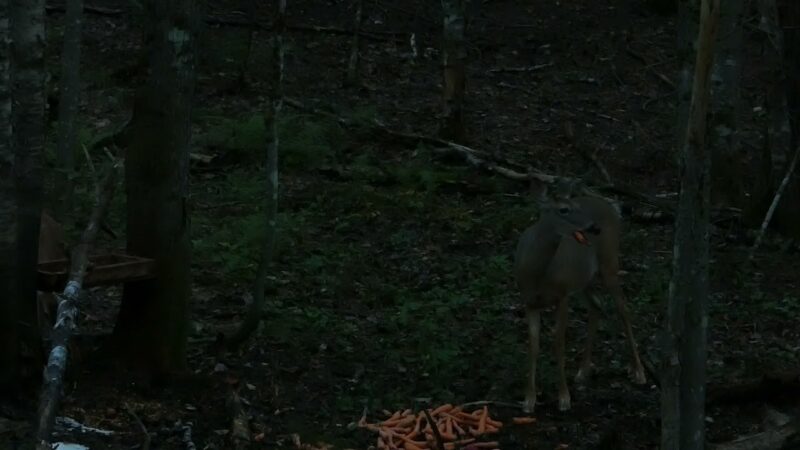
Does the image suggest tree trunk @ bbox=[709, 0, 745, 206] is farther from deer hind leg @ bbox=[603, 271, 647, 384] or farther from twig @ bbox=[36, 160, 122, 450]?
twig @ bbox=[36, 160, 122, 450]

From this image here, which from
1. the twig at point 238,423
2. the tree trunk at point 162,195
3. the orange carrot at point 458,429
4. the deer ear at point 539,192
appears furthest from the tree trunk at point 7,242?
the deer ear at point 539,192

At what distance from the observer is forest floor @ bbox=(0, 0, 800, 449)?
8.79m

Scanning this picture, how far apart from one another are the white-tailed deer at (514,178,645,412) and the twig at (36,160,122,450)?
339 centimetres

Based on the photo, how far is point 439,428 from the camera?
8.57 metres

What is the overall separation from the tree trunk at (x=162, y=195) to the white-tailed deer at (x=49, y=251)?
0.87m


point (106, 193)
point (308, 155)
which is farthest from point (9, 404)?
point (308, 155)

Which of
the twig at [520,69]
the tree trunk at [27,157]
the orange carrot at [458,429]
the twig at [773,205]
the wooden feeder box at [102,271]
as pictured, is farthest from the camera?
the twig at [520,69]

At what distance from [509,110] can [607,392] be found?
10.3 meters

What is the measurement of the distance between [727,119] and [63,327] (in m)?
9.52

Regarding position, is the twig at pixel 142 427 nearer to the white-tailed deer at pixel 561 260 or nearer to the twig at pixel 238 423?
the twig at pixel 238 423

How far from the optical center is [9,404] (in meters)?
7.48

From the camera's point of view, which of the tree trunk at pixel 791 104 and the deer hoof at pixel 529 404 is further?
the tree trunk at pixel 791 104

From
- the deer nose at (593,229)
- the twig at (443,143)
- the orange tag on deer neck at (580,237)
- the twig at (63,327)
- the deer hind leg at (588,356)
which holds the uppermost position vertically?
the twig at (443,143)

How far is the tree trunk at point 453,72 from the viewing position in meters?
16.9
